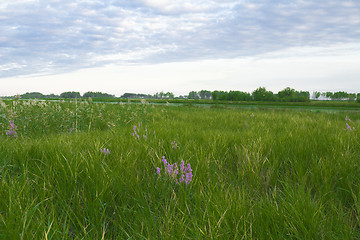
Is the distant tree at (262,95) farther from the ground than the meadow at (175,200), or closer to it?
farther from the ground

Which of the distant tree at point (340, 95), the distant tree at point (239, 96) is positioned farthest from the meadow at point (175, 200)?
the distant tree at point (340, 95)

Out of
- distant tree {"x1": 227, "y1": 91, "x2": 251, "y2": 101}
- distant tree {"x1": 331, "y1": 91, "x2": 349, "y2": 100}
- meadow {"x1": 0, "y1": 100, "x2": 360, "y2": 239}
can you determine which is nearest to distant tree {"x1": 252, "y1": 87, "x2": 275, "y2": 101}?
distant tree {"x1": 227, "y1": 91, "x2": 251, "y2": 101}

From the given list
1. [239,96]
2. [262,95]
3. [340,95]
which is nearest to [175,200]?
[239,96]

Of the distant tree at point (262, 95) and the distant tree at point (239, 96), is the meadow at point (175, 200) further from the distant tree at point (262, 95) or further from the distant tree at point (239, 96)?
the distant tree at point (239, 96)

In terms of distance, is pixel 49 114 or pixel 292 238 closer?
pixel 292 238

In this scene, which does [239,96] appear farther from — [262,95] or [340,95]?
[340,95]

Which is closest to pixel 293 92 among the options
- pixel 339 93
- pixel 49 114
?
pixel 339 93

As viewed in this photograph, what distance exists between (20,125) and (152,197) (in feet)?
13.7

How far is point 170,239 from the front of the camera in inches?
40.3

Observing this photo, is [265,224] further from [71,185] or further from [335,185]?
[71,185]

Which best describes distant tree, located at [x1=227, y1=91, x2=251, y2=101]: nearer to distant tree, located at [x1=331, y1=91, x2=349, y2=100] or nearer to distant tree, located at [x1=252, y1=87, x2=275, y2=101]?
distant tree, located at [x1=252, y1=87, x2=275, y2=101]

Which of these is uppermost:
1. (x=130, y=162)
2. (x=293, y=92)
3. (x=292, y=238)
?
(x=293, y=92)

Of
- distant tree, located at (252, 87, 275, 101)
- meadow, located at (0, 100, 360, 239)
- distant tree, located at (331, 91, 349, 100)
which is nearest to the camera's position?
meadow, located at (0, 100, 360, 239)

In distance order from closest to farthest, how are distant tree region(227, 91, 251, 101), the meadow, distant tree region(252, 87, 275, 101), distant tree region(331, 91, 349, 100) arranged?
the meadow
distant tree region(252, 87, 275, 101)
distant tree region(227, 91, 251, 101)
distant tree region(331, 91, 349, 100)
